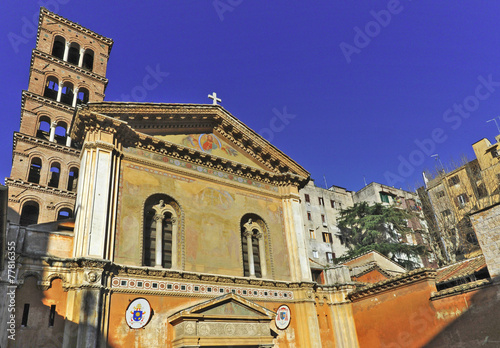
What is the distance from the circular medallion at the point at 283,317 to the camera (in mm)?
15602

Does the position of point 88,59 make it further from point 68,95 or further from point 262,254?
point 262,254

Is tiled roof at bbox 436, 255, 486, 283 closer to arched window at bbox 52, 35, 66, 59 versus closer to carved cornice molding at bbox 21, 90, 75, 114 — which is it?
carved cornice molding at bbox 21, 90, 75, 114

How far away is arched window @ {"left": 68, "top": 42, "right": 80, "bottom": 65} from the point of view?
105 ft

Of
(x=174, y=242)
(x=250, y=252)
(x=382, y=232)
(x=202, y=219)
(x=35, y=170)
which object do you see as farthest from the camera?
(x=382, y=232)

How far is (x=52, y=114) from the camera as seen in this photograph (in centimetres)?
2833

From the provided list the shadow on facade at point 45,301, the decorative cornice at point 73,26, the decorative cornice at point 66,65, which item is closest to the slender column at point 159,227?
the shadow on facade at point 45,301

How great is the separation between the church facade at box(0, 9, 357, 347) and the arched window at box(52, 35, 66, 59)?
20051mm

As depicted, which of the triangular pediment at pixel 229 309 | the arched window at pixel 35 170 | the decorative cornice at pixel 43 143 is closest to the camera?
the triangular pediment at pixel 229 309

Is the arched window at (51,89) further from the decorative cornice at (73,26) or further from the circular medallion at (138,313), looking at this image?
the circular medallion at (138,313)

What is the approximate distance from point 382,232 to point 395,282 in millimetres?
24553

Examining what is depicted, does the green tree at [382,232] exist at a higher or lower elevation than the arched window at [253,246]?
higher

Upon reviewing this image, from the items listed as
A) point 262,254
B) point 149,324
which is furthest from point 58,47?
point 149,324

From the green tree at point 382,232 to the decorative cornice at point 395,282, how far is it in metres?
19.7

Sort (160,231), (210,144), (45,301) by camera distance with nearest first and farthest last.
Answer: (45,301)
(160,231)
(210,144)
